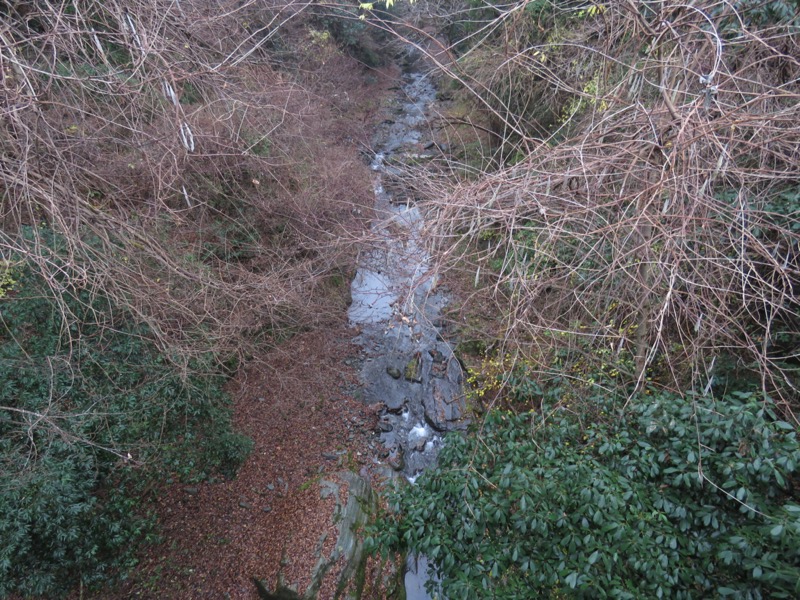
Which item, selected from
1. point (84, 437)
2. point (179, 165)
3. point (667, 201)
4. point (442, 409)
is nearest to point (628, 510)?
point (667, 201)

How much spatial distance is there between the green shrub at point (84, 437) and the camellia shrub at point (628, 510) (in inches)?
110

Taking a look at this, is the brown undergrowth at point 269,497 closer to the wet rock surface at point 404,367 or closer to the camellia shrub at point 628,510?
the wet rock surface at point 404,367

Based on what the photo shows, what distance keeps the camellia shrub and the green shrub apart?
9.16 feet

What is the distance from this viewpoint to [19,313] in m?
4.63

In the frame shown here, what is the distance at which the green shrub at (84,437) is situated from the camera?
378 cm

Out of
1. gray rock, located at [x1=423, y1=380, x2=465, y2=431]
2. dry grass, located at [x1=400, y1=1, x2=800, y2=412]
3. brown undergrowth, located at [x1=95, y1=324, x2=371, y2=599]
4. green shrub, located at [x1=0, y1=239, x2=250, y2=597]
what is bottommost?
gray rock, located at [x1=423, y1=380, x2=465, y2=431]

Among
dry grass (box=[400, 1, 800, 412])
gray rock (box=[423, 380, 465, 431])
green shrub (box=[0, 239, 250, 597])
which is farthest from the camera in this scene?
gray rock (box=[423, 380, 465, 431])

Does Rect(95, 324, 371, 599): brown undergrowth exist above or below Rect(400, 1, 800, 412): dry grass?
below

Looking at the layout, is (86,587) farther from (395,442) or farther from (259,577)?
(395,442)

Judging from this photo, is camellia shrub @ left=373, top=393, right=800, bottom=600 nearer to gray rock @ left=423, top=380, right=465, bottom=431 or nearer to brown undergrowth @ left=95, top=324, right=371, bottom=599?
brown undergrowth @ left=95, top=324, right=371, bottom=599

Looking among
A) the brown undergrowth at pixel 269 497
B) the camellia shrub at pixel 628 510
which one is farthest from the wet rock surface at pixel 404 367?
the camellia shrub at pixel 628 510

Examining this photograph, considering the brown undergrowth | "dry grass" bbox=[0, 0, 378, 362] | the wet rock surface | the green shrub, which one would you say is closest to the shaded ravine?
the wet rock surface

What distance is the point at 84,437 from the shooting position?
4.20 metres

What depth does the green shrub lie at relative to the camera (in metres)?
3.78
